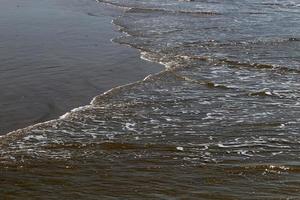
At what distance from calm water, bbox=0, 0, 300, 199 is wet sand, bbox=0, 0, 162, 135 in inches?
18.3

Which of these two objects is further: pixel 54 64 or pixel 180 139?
pixel 54 64

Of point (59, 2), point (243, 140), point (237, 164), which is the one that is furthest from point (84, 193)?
point (59, 2)

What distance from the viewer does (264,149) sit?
6684 mm

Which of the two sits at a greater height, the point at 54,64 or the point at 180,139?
the point at 54,64

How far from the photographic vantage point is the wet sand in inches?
339

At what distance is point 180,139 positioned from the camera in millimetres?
7051

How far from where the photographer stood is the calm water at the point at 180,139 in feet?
18.4

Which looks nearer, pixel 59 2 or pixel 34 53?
pixel 34 53

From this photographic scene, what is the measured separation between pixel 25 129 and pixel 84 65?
4.24 m

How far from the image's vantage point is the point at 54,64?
1140 centimetres

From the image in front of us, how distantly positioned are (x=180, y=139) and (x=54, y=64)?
5.28 metres

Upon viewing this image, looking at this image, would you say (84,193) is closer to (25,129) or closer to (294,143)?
(25,129)

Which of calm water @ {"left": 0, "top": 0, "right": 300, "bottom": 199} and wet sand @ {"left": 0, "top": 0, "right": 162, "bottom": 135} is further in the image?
wet sand @ {"left": 0, "top": 0, "right": 162, "bottom": 135}

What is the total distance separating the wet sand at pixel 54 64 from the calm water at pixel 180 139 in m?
0.46
